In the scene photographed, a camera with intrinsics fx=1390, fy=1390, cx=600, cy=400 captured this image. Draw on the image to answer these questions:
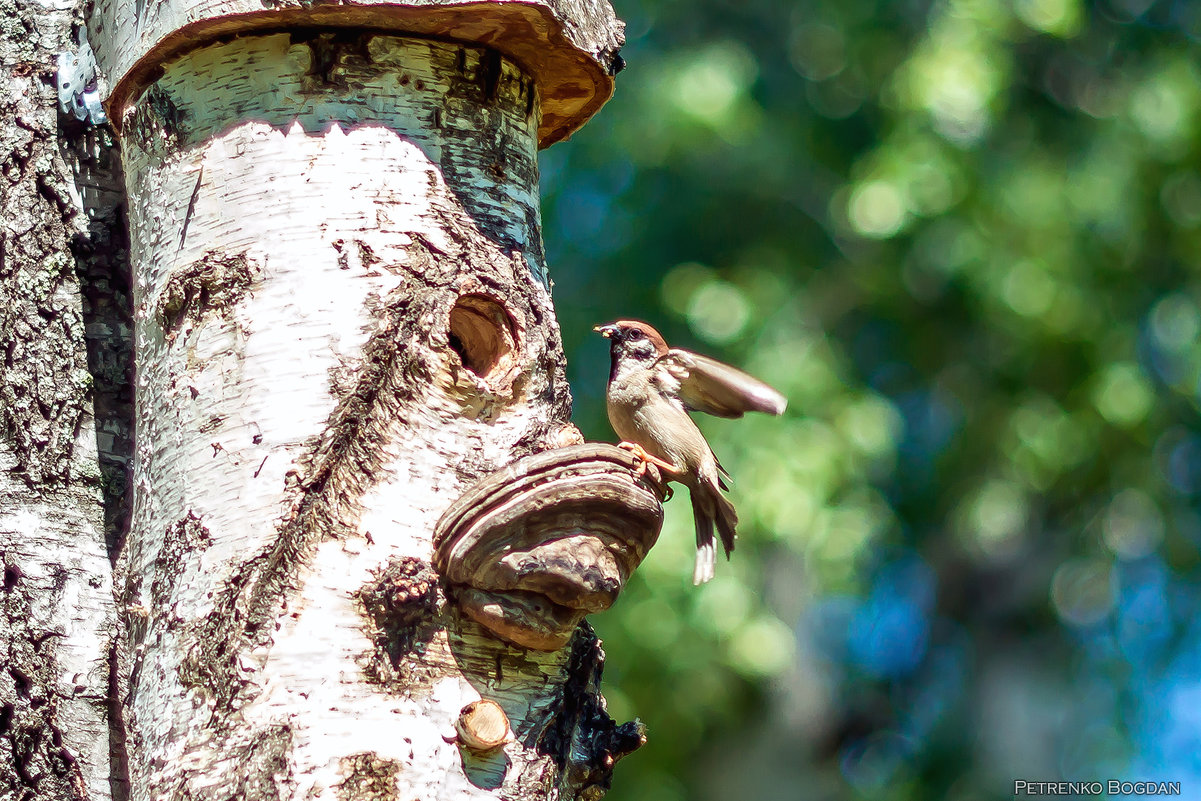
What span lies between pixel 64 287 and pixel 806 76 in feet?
18.5

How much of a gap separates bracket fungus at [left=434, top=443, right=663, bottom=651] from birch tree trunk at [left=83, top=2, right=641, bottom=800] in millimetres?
47

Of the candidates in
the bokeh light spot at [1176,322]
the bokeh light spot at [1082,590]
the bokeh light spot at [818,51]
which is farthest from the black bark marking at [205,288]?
the bokeh light spot at [1082,590]

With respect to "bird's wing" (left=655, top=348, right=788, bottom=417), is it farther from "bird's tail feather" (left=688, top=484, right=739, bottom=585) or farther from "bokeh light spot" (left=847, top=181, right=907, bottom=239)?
"bokeh light spot" (left=847, top=181, right=907, bottom=239)

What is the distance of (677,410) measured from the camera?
3061 mm

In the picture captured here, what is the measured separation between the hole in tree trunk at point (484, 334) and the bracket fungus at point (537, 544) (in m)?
0.24

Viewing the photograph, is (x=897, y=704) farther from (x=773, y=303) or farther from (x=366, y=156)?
(x=366, y=156)

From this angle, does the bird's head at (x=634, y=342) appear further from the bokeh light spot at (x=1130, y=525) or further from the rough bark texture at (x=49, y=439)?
the bokeh light spot at (x=1130, y=525)

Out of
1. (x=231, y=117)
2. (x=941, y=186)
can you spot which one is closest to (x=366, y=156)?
(x=231, y=117)

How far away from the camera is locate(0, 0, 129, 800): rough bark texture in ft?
7.31

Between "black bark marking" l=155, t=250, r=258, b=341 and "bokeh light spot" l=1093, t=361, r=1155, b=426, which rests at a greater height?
"bokeh light spot" l=1093, t=361, r=1155, b=426

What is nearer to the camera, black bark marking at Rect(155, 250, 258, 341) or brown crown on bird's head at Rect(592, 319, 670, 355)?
black bark marking at Rect(155, 250, 258, 341)

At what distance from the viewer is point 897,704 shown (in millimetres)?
9359

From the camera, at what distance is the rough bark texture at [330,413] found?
6.11 feet

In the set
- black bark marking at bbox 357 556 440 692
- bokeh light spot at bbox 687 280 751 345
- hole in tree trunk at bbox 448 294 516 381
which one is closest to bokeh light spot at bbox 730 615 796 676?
bokeh light spot at bbox 687 280 751 345
